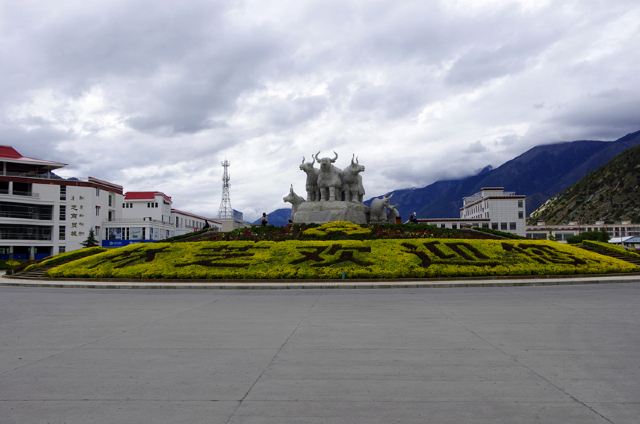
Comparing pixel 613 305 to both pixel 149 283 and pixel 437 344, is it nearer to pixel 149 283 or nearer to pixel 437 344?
pixel 437 344

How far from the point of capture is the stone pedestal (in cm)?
3941

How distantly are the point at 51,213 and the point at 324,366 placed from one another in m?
64.4

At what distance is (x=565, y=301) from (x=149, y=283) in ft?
56.2

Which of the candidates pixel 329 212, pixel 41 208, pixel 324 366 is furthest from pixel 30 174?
pixel 324 366

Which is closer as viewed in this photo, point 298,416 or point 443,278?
point 298,416

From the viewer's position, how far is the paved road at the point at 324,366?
16.6 feet

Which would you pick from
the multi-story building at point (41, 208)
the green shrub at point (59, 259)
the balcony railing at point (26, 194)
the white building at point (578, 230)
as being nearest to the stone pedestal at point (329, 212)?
the green shrub at point (59, 259)

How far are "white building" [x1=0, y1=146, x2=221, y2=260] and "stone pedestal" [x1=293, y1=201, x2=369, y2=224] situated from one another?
3179 centimetres

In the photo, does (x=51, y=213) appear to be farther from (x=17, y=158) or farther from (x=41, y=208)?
(x=17, y=158)

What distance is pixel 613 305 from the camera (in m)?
13.3

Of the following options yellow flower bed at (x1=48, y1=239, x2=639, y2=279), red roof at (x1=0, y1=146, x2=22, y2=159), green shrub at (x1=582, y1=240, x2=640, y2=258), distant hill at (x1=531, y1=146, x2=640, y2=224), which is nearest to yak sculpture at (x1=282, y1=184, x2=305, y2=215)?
yellow flower bed at (x1=48, y1=239, x2=639, y2=279)

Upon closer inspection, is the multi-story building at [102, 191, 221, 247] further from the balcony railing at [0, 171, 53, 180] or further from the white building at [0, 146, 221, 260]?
the balcony railing at [0, 171, 53, 180]

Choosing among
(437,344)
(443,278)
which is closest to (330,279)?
(443,278)

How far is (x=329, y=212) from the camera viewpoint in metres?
39.5
